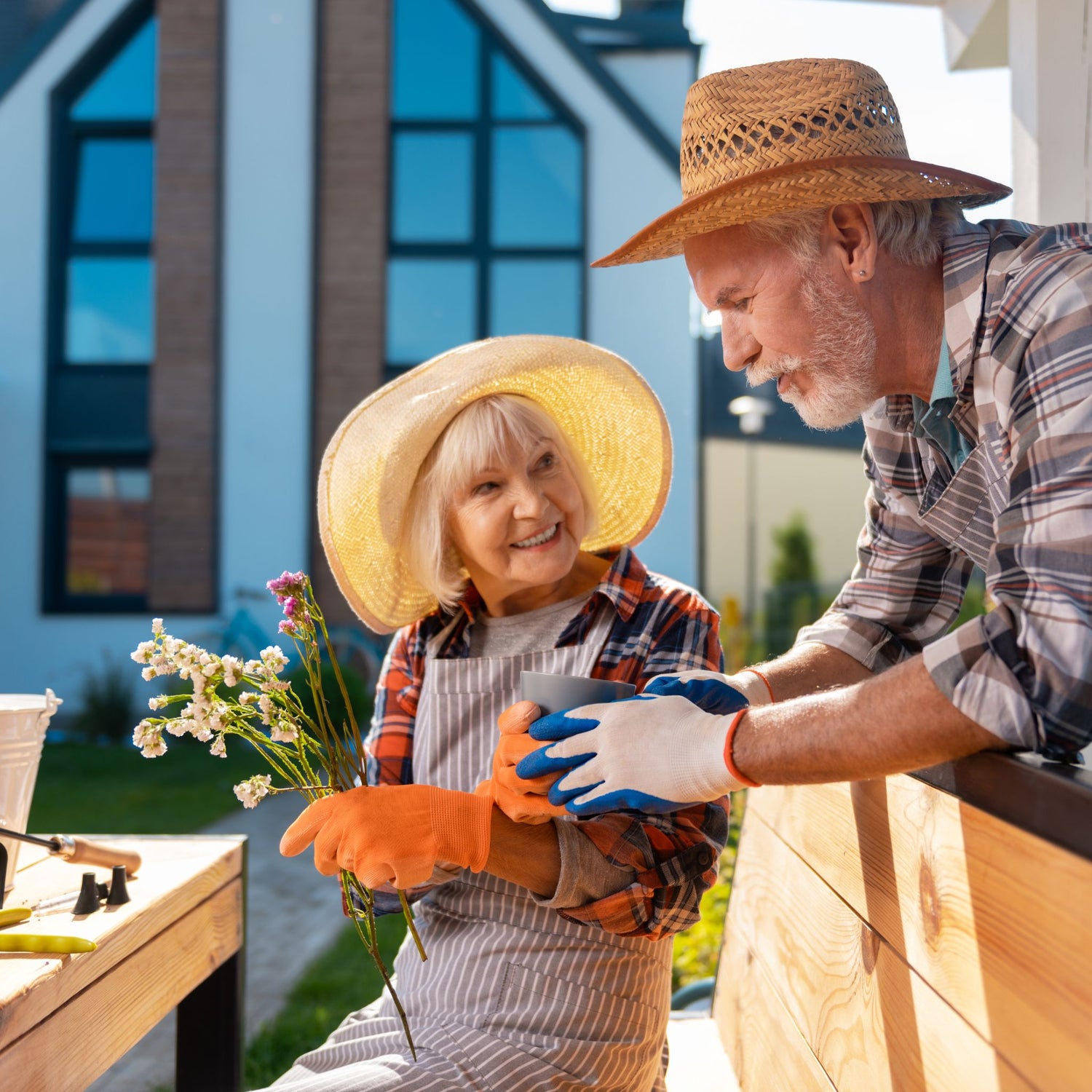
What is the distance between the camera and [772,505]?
36.6ft

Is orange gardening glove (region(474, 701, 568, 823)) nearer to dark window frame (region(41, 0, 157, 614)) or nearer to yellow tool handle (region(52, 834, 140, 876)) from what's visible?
yellow tool handle (region(52, 834, 140, 876))

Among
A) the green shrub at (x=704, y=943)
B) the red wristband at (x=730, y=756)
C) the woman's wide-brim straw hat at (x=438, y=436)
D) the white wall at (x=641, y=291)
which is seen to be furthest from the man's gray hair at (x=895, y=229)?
the white wall at (x=641, y=291)

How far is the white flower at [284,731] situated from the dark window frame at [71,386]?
10.2 meters

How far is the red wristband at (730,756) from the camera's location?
128cm

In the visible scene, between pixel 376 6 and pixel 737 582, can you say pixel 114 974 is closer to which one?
pixel 737 582

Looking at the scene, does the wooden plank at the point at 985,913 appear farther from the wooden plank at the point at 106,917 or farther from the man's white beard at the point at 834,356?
the wooden plank at the point at 106,917

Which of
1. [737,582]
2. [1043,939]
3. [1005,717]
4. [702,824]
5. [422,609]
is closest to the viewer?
[1043,939]

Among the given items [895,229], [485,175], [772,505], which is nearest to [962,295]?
[895,229]

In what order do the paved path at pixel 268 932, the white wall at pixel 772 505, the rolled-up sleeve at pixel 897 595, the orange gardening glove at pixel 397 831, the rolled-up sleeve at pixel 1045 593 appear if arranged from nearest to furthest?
the rolled-up sleeve at pixel 1045 593, the orange gardening glove at pixel 397 831, the rolled-up sleeve at pixel 897 595, the paved path at pixel 268 932, the white wall at pixel 772 505

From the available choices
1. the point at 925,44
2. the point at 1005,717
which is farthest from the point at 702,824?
the point at 925,44

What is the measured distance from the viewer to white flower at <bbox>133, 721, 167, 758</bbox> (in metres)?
1.51

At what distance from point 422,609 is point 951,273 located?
117 centimetres

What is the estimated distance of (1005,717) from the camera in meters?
1.08

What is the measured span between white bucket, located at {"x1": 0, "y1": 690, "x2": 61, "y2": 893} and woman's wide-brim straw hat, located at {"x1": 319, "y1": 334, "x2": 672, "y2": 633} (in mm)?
627
